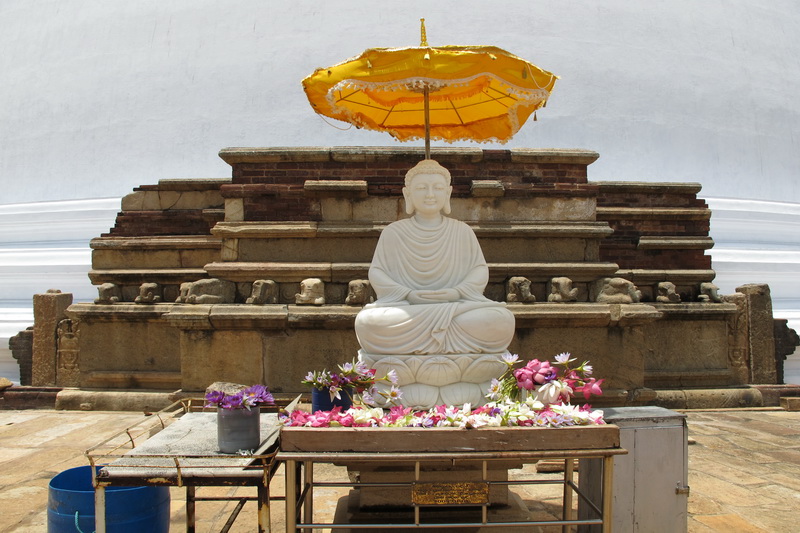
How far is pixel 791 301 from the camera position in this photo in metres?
8.90

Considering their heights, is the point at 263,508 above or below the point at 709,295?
below

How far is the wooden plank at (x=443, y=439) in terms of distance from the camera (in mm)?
3033

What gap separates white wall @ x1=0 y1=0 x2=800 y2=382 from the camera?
9.13 meters

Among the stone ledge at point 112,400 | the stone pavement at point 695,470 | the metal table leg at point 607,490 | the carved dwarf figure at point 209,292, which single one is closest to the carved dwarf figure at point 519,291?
the stone pavement at point 695,470

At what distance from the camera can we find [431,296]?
457cm

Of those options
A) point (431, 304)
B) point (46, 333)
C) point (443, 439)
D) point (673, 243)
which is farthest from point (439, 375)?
point (46, 333)

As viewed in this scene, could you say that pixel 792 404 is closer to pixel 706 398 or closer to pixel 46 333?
pixel 706 398

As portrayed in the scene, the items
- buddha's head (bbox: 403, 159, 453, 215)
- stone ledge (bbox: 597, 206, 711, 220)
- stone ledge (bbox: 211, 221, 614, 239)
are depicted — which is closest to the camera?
buddha's head (bbox: 403, 159, 453, 215)

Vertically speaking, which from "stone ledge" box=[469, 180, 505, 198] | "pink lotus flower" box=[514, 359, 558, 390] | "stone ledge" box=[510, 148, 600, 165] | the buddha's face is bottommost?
"pink lotus flower" box=[514, 359, 558, 390]

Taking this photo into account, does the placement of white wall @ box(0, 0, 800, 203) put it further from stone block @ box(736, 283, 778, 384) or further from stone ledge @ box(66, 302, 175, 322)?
stone ledge @ box(66, 302, 175, 322)

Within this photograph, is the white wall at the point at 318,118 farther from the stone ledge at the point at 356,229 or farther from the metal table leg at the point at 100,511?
the metal table leg at the point at 100,511

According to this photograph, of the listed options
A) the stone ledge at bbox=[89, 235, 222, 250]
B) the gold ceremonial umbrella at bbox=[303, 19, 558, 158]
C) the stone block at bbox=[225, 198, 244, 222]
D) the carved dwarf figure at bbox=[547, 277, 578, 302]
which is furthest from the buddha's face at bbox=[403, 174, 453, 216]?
the stone ledge at bbox=[89, 235, 222, 250]

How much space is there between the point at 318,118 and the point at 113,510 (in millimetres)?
Answer: 6784

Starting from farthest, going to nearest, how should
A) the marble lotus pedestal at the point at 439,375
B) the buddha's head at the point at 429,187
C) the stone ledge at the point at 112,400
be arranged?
the stone ledge at the point at 112,400
the buddha's head at the point at 429,187
the marble lotus pedestal at the point at 439,375
